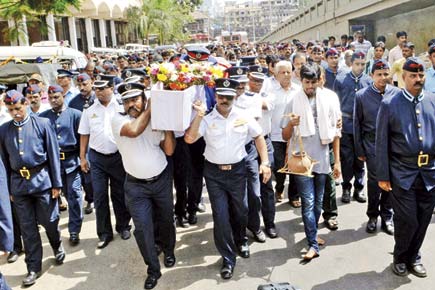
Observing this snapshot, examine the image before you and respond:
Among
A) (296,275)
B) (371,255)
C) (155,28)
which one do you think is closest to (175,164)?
(296,275)

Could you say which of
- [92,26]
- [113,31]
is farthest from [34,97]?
[113,31]

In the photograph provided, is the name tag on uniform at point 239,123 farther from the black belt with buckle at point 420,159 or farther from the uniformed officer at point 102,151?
the uniformed officer at point 102,151

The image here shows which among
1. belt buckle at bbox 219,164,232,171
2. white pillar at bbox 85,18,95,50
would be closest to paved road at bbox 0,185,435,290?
belt buckle at bbox 219,164,232,171

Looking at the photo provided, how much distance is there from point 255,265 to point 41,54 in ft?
36.6

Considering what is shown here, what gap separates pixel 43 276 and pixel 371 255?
3.46 metres

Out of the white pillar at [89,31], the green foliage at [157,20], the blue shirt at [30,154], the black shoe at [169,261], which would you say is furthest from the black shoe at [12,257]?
the green foliage at [157,20]

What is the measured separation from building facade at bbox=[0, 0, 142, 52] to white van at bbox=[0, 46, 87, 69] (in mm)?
18572

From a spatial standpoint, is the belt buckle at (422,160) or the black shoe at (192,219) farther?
the black shoe at (192,219)

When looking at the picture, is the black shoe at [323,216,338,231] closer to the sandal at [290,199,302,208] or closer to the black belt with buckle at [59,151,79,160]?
the sandal at [290,199,302,208]

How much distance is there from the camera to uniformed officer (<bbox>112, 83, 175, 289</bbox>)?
409 cm

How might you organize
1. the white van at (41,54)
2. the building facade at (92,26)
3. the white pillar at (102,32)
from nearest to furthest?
the white van at (41,54) → the building facade at (92,26) → the white pillar at (102,32)

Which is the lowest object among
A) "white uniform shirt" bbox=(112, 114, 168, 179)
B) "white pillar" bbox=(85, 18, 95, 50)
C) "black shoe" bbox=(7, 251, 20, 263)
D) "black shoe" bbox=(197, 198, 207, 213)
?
"black shoe" bbox=(7, 251, 20, 263)

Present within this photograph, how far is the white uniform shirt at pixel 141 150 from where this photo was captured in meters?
4.18

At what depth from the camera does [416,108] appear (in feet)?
13.0
